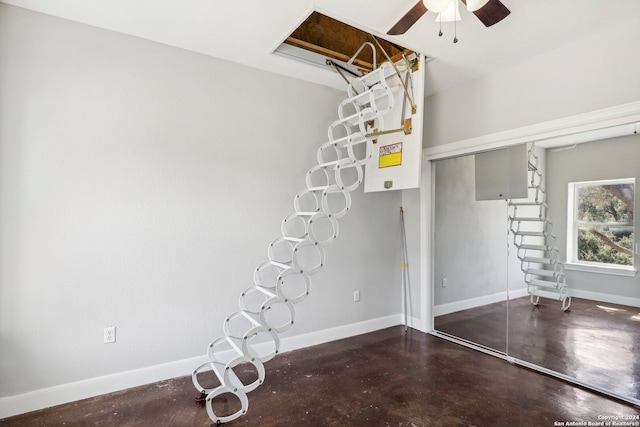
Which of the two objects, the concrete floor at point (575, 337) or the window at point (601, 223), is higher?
the window at point (601, 223)

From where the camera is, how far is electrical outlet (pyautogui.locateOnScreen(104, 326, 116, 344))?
273 centimetres

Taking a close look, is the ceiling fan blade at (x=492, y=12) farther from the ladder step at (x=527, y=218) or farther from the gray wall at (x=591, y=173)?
the ladder step at (x=527, y=218)

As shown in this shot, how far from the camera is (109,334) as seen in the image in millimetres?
2742

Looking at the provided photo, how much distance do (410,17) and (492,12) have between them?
53 centimetres

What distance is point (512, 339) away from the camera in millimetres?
3473

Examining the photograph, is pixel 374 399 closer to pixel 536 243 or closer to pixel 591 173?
pixel 536 243

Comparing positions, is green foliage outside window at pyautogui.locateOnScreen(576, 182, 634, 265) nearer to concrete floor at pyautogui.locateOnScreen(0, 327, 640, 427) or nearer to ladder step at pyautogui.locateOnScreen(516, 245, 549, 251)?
ladder step at pyautogui.locateOnScreen(516, 245, 549, 251)

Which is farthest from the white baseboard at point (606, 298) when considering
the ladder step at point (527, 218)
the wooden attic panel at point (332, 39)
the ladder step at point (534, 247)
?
the wooden attic panel at point (332, 39)

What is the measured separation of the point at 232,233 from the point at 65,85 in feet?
5.95

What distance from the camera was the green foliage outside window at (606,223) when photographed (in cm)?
274

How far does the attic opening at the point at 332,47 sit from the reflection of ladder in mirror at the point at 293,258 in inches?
7.8

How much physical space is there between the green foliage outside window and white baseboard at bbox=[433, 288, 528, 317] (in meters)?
0.72

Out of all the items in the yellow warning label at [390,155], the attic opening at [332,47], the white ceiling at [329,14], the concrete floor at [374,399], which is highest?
the attic opening at [332,47]

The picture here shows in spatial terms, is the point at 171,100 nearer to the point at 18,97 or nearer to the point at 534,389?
the point at 18,97
